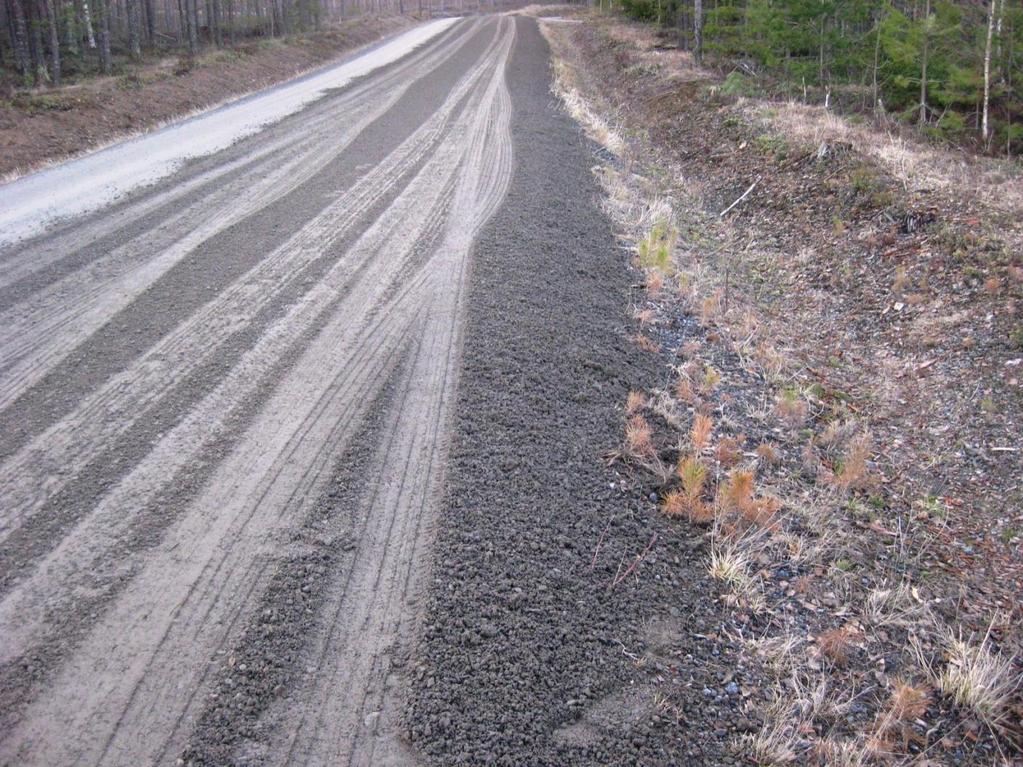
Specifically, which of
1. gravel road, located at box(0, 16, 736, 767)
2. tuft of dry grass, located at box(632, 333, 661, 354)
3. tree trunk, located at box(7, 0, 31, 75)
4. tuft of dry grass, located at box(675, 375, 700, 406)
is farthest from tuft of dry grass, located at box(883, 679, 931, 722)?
tree trunk, located at box(7, 0, 31, 75)

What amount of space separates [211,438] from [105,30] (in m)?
30.4

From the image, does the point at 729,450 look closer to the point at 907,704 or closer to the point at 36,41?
the point at 907,704

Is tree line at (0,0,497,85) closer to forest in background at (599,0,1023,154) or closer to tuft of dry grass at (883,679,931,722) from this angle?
forest in background at (599,0,1023,154)

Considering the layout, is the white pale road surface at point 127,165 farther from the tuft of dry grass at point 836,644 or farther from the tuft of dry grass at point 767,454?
the tuft of dry grass at point 836,644

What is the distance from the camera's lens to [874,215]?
376 inches

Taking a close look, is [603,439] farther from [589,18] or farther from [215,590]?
[589,18]

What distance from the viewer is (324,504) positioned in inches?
160

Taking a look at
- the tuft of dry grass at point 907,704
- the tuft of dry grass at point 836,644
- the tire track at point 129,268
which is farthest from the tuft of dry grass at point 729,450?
the tire track at point 129,268

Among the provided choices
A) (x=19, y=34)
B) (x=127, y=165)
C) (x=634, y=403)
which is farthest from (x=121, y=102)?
(x=634, y=403)

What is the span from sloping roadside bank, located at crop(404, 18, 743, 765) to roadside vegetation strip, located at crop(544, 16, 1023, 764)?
0.29 meters

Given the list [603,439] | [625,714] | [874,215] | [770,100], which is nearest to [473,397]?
[603,439]

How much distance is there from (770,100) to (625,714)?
622 inches

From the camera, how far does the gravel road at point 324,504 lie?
289cm

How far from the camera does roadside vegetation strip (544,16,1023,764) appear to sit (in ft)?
11.3
